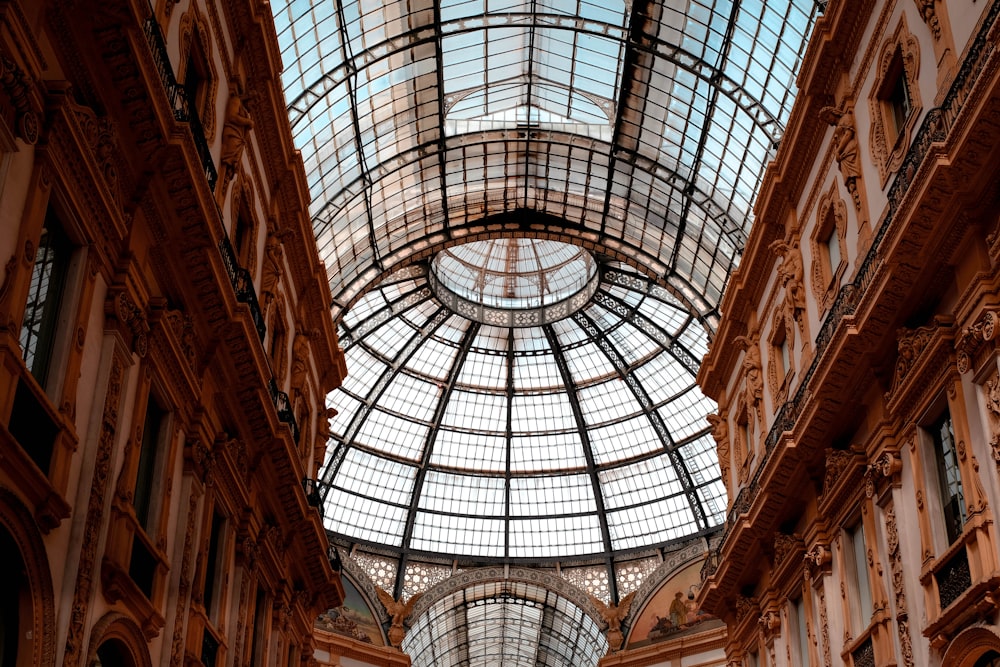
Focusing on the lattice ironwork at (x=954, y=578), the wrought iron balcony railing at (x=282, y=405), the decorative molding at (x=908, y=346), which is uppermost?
the wrought iron balcony railing at (x=282, y=405)

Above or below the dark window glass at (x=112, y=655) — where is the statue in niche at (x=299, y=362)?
above

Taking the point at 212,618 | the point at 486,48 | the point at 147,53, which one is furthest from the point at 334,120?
the point at 147,53

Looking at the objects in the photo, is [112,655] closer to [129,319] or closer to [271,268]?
[129,319]

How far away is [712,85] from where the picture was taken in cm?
3372

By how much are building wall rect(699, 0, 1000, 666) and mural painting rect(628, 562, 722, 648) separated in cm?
1824

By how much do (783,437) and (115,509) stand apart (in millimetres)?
13542

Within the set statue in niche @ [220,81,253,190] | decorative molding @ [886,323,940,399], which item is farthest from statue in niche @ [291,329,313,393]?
decorative molding @ [886,323,940,399]

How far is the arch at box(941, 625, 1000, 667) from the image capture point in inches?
594

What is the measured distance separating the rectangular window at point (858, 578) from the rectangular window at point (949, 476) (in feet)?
10.8

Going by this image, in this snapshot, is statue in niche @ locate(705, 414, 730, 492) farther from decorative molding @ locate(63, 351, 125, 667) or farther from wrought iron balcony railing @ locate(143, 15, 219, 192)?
decorative molding @ locate(63, 351, 125, 667)

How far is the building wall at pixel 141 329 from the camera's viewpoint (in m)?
12.7

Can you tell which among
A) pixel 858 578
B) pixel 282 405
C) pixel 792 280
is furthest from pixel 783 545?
pixel 282 405

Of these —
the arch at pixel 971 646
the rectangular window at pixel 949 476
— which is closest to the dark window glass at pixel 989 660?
the arch at pixel 971 646

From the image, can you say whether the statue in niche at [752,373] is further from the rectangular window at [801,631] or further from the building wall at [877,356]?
the rectangular window at [801,631]
